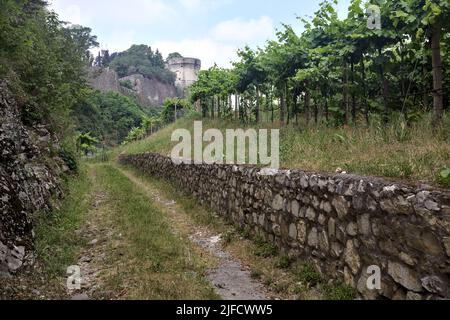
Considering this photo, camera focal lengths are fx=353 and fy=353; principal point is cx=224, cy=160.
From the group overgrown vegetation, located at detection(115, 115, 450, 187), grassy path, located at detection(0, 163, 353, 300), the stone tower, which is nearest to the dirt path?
grassy path, located at detection(0, 163, 353, 300)

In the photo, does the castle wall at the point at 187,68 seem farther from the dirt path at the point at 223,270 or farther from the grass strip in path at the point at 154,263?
the grass strip in path at the point at 154,263

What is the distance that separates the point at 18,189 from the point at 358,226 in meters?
5.37

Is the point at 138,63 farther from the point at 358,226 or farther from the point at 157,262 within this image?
the point at 358,226

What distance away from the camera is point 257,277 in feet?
16.7

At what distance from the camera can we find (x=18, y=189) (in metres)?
5.96

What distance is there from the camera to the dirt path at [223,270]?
456 centimetres

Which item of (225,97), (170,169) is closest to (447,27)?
(170,169)

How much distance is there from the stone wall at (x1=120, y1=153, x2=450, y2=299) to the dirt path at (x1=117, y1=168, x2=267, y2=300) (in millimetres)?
772

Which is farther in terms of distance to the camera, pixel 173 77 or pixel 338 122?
pixel 173 77

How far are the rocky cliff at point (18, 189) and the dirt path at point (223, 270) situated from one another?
8.76 feet

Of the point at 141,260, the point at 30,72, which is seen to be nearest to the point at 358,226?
the point at 141,260

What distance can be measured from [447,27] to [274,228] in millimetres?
4522

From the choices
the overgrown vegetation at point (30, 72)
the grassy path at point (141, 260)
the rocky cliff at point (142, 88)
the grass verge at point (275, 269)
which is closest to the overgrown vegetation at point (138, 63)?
the rocky cliff at point (142, 88)
